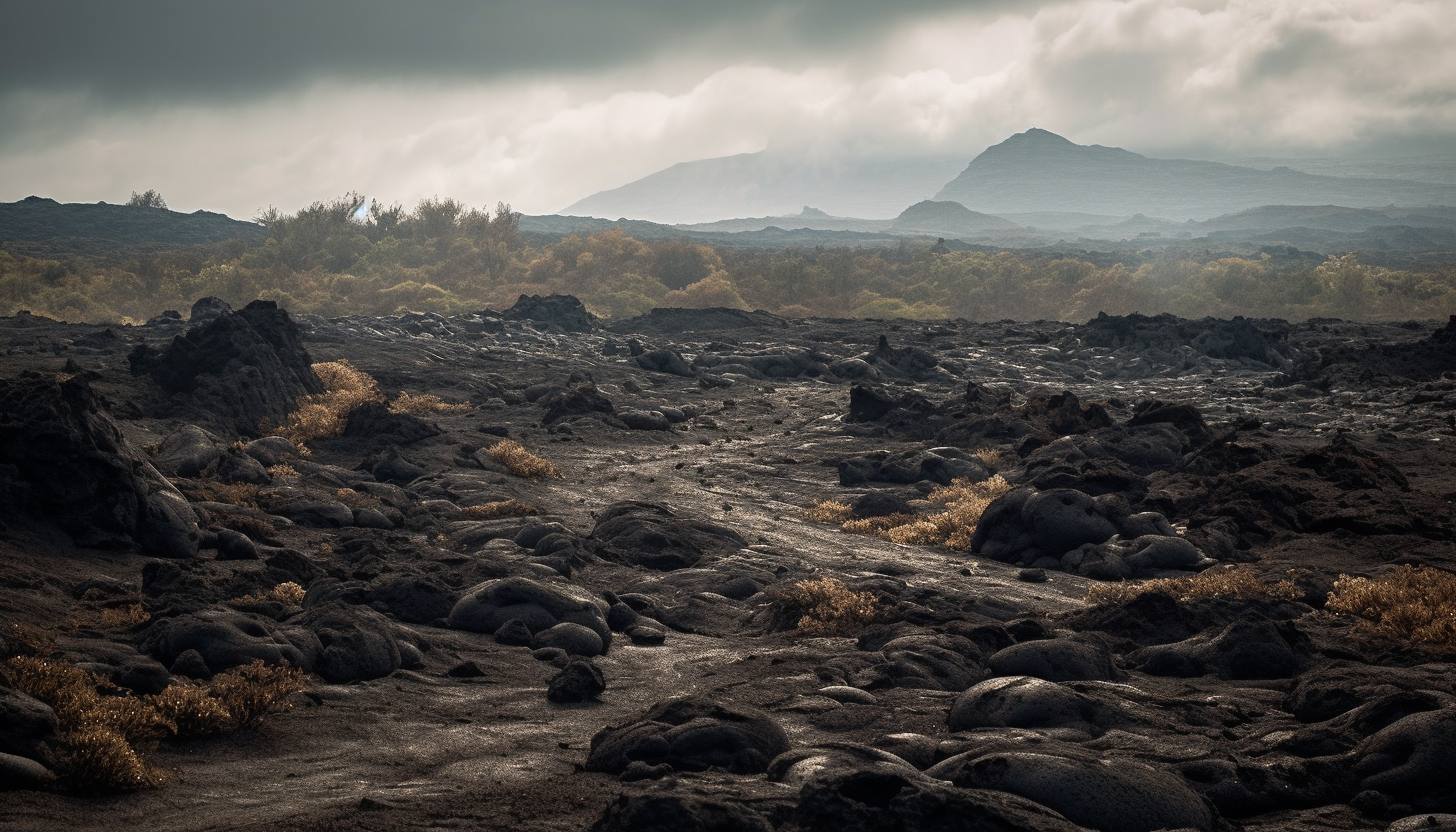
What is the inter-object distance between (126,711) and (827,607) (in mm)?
7643

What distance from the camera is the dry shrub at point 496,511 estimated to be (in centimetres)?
1922

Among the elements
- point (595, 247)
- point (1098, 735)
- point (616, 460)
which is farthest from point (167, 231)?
point (1098, 735)

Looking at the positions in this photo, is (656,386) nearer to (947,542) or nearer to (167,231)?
(947,542)

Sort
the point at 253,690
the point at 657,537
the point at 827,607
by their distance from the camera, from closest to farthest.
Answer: the point at 253,690 < the point at 827,607 < the point at 657,537

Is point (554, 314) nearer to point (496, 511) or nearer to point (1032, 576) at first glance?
point (496, 511)

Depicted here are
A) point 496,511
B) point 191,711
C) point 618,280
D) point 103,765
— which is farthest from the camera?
point 618,280

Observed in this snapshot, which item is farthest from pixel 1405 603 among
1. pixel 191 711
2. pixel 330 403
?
pixel 330 403

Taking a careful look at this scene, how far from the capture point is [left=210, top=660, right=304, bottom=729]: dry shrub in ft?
27.7

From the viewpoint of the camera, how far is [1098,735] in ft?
27.3

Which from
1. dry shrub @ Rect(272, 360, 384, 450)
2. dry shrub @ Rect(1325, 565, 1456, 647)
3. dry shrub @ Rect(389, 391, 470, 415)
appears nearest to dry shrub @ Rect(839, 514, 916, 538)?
dry shrub @ Rect(1325, 565, 1456, 647)

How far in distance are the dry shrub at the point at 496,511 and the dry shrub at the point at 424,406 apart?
12421 millimetres

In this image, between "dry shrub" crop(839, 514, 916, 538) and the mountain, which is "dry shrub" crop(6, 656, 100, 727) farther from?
the mountain

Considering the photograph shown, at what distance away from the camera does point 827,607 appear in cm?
1314

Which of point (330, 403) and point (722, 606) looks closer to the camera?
point (722, 606)
